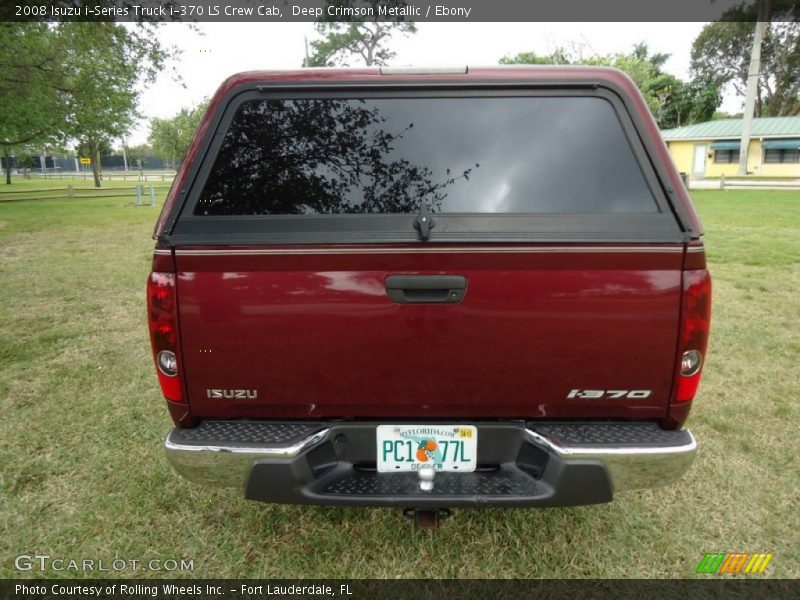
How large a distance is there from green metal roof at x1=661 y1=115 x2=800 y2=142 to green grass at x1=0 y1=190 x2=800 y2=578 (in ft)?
142

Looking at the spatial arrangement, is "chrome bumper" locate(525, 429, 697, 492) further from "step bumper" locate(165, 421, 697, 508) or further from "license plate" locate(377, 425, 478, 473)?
"license plate" locate(377, 425, 478, 473)

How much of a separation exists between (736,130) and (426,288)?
1890 inches

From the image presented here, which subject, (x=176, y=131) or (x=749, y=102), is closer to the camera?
(x=749, y=102)

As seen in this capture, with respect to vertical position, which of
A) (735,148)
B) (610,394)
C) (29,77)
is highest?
(29,77)

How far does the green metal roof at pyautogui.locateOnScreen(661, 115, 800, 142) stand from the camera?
38.7 meters

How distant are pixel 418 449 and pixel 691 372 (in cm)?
103

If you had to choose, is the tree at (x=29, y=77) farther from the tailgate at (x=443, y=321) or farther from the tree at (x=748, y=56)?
the tree at (x=748, y=56)

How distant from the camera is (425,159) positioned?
6.46 ft

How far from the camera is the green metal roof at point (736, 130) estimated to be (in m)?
38.7

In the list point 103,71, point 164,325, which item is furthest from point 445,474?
point 103,71

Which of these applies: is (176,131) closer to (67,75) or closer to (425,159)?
(67,75)

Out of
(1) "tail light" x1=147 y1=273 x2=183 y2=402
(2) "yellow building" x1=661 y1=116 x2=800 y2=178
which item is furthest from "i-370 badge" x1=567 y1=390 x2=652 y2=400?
(2) "yellow building" x1=661 y1=116 x2=800 y2=178

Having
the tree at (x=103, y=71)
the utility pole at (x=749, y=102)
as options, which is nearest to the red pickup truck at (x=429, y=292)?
the tree at (x=103, y=71)

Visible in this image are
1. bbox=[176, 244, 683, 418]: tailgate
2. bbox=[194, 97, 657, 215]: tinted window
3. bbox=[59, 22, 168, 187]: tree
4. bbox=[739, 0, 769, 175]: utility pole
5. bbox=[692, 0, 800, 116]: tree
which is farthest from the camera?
bbox=[692, 0, 800, 116]: tree
